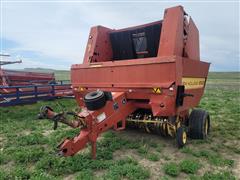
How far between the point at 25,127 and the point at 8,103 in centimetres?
158

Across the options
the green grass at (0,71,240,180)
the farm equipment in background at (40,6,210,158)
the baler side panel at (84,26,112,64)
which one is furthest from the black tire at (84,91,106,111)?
the baler side panel at (84,26,112,64)

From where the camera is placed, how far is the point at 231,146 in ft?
15.2

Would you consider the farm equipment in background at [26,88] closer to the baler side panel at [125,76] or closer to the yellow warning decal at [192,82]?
the baler side panel at [125,76]

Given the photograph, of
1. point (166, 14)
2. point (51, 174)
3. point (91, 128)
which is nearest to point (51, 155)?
point (51, 174)

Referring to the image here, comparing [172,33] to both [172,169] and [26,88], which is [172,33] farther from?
[26,88]

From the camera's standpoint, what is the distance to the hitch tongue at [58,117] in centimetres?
321

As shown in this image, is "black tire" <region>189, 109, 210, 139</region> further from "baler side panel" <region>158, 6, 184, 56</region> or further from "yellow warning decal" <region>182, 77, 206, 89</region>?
"baler side panel" <region>158, 6, 184, 56</region>

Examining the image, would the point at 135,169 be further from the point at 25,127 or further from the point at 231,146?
the point at 25,127

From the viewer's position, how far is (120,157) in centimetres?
391

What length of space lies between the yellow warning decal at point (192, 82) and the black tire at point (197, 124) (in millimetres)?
599

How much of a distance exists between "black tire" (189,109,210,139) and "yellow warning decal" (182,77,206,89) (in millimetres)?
599

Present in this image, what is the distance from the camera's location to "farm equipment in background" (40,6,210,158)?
3.48m

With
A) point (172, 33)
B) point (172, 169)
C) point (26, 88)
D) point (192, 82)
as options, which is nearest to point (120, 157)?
point (172, 169)

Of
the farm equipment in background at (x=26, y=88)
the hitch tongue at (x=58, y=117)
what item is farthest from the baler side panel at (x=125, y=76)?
the farm equipment in background at (x=26, y=88)
